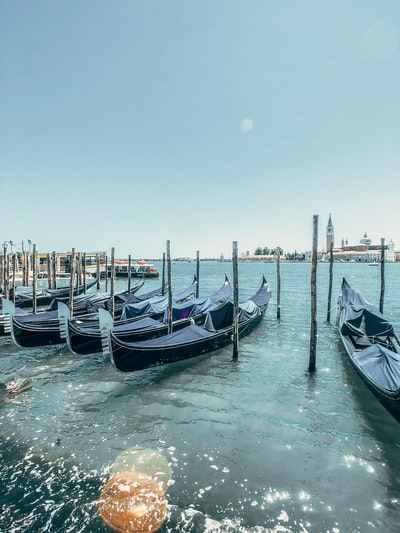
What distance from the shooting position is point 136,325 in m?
10.8

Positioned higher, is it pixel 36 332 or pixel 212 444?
pixel 36 332

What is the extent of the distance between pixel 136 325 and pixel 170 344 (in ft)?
8.67

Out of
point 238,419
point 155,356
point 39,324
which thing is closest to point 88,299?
point 39,324

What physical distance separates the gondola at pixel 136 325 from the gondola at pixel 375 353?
5.64 metres

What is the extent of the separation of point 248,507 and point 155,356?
16.1 feet

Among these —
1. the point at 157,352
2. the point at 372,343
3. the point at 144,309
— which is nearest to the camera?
the point at 157,352

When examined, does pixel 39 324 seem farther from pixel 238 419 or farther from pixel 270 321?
pixel 270 321

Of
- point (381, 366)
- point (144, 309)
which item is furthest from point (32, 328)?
point (381, 366)

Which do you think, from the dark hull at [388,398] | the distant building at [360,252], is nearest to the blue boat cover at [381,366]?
the dark hull at [388,398]

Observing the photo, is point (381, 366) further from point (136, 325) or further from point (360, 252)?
point (360, 252)

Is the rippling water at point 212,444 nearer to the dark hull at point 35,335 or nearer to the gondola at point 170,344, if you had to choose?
the gondola at point 170,344

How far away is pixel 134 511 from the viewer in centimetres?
383

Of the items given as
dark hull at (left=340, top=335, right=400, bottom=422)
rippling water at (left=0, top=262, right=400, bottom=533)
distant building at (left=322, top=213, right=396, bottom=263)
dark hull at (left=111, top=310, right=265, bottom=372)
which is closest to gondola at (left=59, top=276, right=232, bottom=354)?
rippling water at (left=0, top=262, right=400, bottom=533)

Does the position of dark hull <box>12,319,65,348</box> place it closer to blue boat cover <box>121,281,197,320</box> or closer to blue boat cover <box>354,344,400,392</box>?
blue boat cover <box>121,281,197,320</box>
